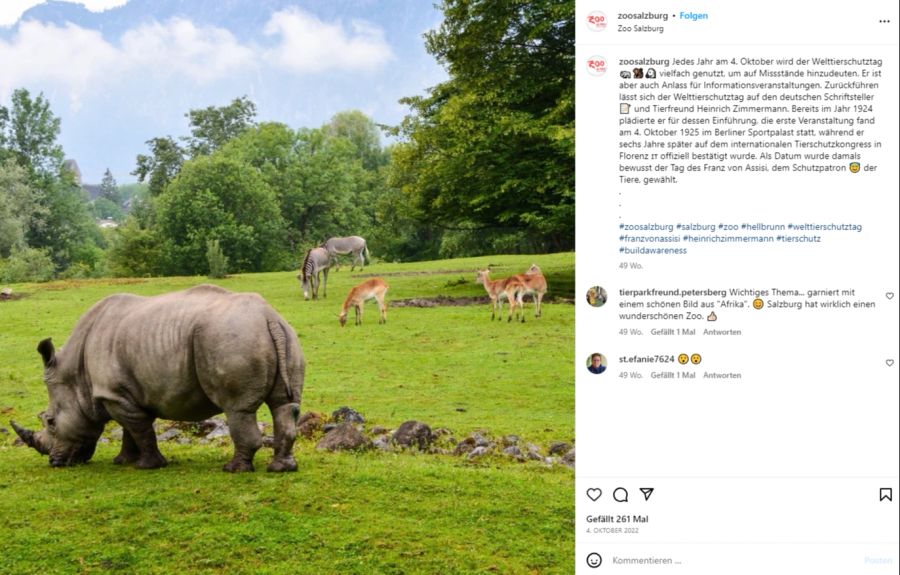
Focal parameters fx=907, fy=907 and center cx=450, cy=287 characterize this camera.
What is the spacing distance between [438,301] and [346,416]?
47.7ft

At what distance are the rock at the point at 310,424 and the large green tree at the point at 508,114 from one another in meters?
14.7

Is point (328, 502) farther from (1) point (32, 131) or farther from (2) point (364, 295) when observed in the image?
(1) point (32, 131)

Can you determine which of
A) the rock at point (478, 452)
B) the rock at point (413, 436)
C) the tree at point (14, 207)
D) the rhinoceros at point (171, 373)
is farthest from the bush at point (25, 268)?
the rock at point (478, 452)

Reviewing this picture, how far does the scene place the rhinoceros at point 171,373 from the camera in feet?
30.1

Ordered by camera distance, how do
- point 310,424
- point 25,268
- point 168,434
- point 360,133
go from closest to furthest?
point 310,424, point 168,434, point 25,268, point 360,133

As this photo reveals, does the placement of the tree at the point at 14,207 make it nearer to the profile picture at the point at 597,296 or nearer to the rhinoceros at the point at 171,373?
the rhinoceros at the point at 171,373

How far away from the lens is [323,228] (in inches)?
2867

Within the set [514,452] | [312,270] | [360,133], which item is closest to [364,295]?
[312,270]

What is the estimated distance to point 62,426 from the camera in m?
10.3

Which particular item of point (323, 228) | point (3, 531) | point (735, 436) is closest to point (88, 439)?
point (3, 531)

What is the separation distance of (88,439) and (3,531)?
2597 mm

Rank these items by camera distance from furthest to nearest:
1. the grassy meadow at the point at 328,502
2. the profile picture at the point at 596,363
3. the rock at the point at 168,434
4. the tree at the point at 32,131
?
the tree at the point at 32,131 < the rock at the point at 168,434 < the grassy meadow at the point at 328,502 < the profile picture at the point at 596,363

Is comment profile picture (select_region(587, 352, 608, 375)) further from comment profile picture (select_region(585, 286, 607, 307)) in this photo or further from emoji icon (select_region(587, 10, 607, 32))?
emoji icon (select_region(587, 10, 607, 32))

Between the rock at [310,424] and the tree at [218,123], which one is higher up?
the tree at [218,123]
